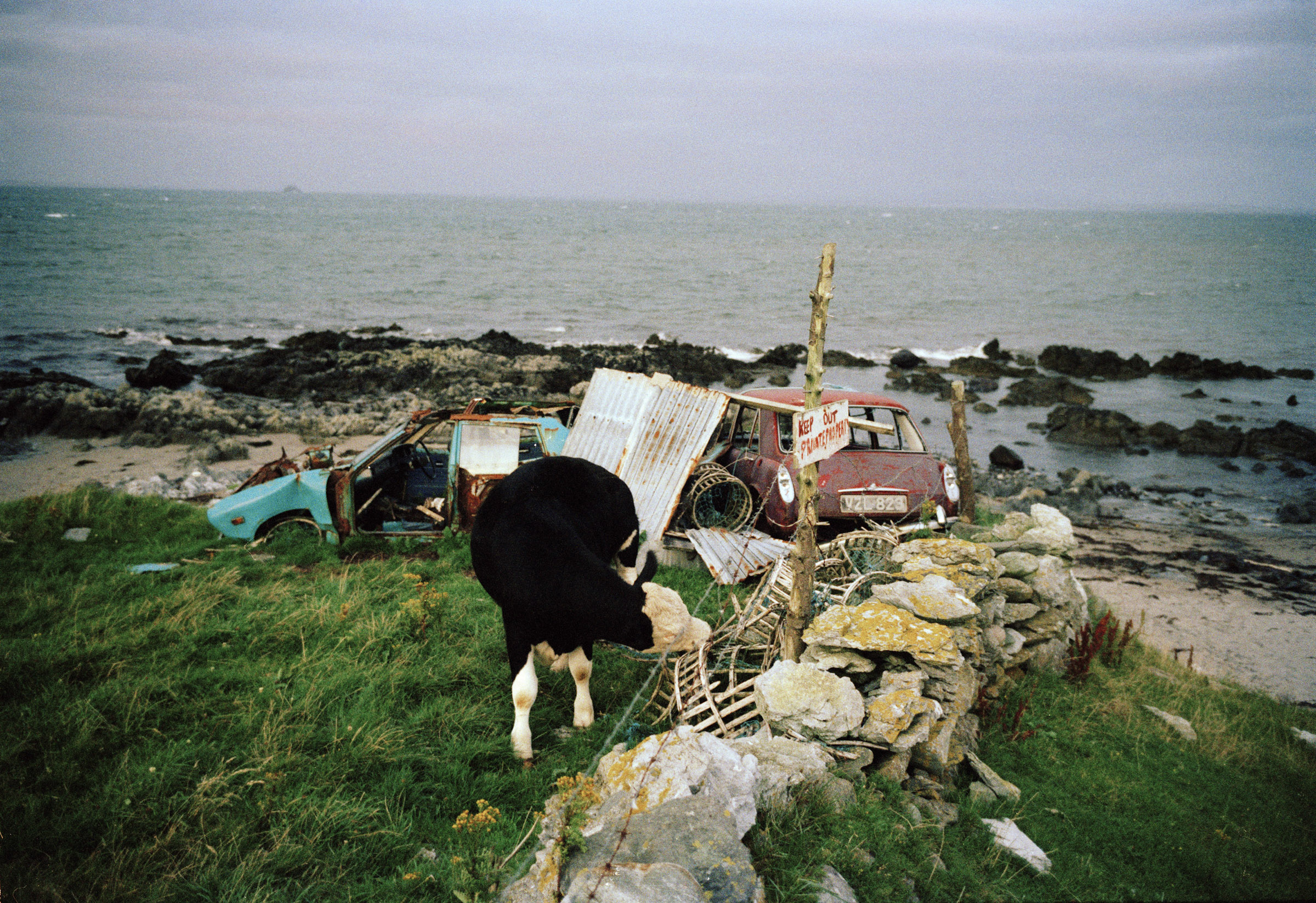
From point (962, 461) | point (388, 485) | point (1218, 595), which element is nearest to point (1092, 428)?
point (1218, 595)

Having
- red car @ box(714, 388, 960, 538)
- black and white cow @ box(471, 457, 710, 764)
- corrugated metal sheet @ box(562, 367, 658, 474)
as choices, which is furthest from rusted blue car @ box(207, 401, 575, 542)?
black and white cow @ box(471, 457, 710, 764)

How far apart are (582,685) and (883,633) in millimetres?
2317

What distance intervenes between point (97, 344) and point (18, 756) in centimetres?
3294

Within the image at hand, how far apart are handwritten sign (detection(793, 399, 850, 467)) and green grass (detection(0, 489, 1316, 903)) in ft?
6.85

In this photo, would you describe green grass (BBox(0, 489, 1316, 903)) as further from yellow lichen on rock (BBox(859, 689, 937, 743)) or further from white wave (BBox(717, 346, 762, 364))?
white wave (BBox(717, 346, 762, 364))

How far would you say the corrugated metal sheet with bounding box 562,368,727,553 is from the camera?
341 inches

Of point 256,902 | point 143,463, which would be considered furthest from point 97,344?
point 256,902

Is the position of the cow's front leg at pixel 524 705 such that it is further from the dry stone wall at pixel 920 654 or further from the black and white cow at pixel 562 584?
the dry stone wall at pixel 920 654

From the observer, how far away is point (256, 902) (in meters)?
3.33

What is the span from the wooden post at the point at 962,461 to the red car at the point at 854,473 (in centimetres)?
138

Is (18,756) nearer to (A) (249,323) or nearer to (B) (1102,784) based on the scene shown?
(B) (1102,784)

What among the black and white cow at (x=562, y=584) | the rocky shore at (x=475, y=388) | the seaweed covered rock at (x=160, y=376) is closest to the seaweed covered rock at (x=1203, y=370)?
the rocky shore at (x=475, y=388)

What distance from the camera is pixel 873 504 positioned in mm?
8312

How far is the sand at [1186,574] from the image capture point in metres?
9.71
